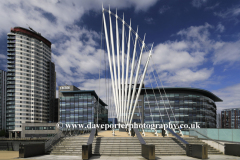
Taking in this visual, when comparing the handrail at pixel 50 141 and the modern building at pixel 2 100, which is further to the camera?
the modern building at pixel 2 100

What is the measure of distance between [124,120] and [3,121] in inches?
5135

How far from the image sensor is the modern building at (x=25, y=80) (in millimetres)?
113938

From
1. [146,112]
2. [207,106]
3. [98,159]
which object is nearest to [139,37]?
[98,159]

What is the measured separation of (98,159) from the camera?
781 inches

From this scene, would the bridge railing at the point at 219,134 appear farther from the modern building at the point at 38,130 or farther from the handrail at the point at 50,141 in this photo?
the modern building at the point at 38,130

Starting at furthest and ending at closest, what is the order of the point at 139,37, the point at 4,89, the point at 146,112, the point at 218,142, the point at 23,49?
the point at 4,89
the point at 23,49
the point at 146,112
the point at 139,37
the point at 218,142

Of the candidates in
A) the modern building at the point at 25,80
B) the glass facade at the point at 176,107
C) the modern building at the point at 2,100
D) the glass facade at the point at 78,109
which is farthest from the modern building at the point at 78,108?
the modern building at the point at 2,100

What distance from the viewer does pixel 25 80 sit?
119 metres

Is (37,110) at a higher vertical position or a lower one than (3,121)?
higher

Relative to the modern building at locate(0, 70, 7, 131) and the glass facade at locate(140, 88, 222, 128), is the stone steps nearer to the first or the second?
the glass facade at locate(140, 88, 222, 128)

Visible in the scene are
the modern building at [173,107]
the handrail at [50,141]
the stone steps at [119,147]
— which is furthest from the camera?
the modern building at [173,107]

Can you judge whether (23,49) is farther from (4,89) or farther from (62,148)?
(62,148)

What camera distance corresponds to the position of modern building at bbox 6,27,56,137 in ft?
374

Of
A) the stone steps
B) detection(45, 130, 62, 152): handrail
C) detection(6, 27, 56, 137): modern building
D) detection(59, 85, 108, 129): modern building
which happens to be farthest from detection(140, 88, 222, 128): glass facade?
detection(6, 27, 56, 137): modern building
